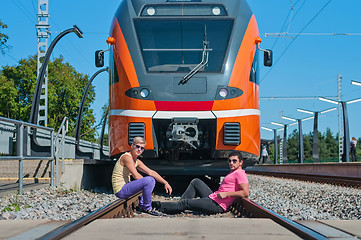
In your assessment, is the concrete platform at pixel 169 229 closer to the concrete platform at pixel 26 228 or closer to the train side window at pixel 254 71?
the concrete platform at pixel 26 228

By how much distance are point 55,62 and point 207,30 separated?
3836cm

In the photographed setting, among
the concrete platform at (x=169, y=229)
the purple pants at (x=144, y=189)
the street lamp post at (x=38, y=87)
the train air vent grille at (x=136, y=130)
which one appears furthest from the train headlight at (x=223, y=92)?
the street lamp post at (x=38, y=87)

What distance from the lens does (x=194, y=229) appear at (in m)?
4.43

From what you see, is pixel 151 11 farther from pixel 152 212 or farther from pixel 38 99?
pixel 38 99

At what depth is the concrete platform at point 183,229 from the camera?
4059mm

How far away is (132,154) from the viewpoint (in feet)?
23.4

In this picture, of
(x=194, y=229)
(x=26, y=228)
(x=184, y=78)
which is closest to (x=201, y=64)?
(x=184, y=78)

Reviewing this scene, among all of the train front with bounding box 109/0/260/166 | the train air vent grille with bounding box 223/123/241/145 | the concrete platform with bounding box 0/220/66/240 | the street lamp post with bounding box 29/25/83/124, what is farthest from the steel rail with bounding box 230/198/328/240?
the street lamp post with bounding box 29/25/83/124

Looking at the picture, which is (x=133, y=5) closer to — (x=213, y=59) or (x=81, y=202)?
(x=213, y=59)

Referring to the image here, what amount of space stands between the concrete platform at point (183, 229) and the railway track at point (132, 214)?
0.24ft

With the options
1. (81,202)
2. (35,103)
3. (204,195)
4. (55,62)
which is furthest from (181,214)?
(55,62)

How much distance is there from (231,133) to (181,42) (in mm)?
1958

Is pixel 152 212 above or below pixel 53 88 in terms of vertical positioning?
below

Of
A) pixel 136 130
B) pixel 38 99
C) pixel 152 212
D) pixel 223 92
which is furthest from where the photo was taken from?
pixel 38 99
